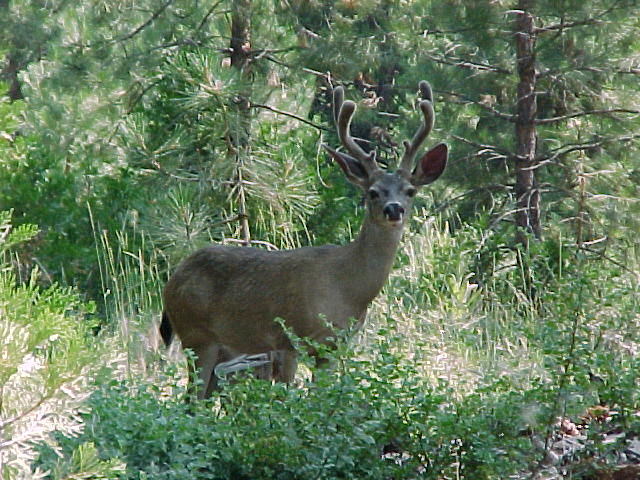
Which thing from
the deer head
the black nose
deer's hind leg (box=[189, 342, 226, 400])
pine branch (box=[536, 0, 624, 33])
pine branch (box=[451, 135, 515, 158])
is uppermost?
pine branch (box=[536, 0, 624, 33])

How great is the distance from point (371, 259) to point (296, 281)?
0.43m

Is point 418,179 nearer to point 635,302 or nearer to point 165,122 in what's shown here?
point 635,302

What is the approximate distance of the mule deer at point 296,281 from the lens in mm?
6449

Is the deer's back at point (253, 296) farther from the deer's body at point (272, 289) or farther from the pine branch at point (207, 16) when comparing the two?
the pine branch at point (207, 16)

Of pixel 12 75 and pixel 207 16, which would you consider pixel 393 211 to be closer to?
pixel 207 16

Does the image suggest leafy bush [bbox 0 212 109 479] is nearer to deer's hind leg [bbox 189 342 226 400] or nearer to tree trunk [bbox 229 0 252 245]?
deer's hind leg [bbox 189 342 226 400]

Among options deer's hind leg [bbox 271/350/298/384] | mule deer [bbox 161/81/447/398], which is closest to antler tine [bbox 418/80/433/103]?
mule deer [bbox 161/81/447/398]

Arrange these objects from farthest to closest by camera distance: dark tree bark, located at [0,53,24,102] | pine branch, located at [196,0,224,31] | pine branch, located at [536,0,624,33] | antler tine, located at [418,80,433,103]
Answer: dark tree bark, located at [0,53,24,102], pine branch, located at [196,0,224,31], pine branch, located at [536,0,624,33], antler tine, located at [418,80,433,103]

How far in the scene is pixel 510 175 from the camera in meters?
9.65

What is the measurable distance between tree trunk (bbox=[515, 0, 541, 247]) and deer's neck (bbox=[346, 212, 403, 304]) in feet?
8.93

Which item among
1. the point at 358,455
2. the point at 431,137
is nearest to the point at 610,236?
the point at 431,137

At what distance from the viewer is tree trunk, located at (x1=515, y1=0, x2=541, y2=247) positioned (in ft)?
29.9

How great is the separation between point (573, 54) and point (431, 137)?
1332 mm

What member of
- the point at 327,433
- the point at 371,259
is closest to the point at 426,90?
the point at 371,259
